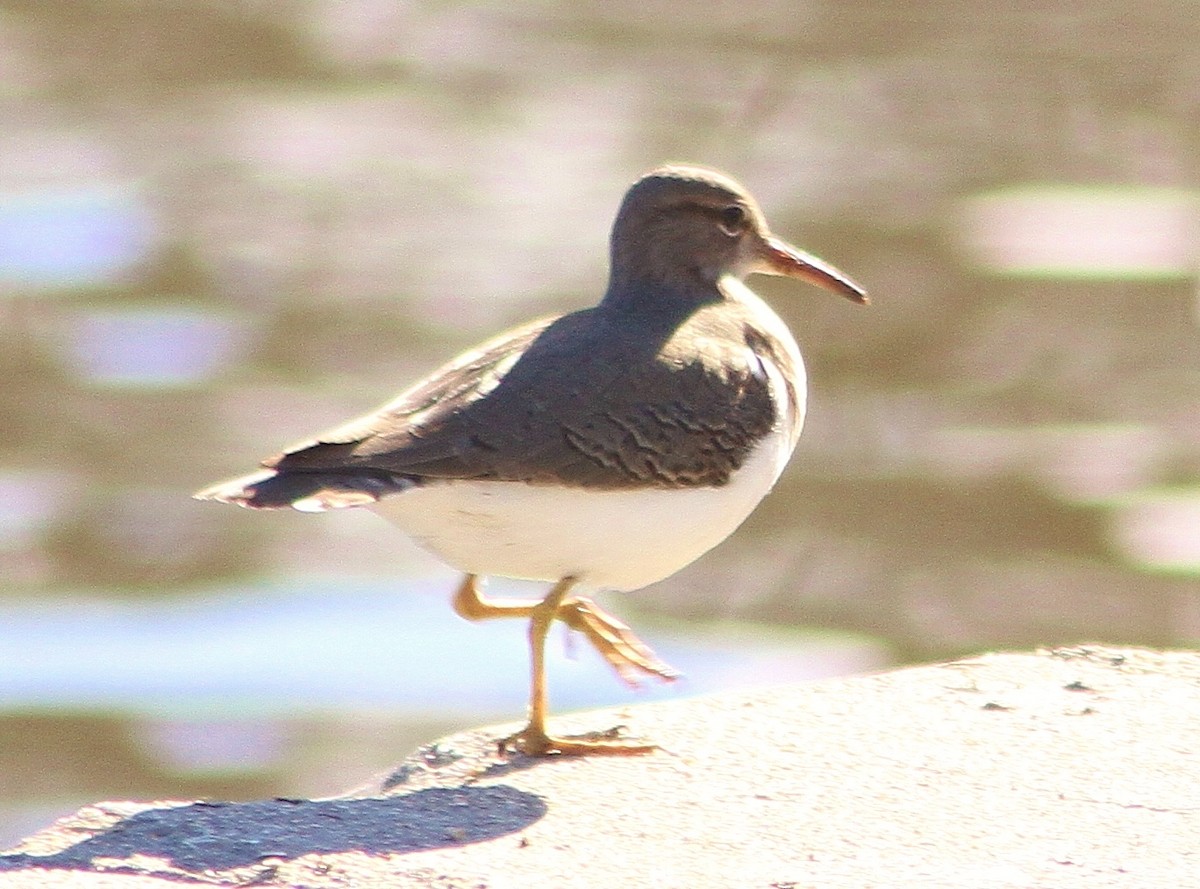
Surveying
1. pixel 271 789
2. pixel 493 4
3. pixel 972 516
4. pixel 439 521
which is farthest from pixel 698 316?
pixel 493 4

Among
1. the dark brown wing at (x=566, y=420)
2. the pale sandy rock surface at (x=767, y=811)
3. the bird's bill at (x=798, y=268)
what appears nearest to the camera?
the pale sandy rock surface at (x=767, y=811)

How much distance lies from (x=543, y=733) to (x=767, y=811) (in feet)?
2.97

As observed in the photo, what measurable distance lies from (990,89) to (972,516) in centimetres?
690

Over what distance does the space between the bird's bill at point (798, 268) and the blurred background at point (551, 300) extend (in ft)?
11.3

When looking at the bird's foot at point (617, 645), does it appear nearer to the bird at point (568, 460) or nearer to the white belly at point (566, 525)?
the bird at point (568, 460)

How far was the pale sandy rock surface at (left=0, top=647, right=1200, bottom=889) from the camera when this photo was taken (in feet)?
17.7

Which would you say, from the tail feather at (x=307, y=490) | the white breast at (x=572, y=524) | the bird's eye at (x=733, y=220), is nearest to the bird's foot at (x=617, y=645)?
the white breast at (x=572, y=524)

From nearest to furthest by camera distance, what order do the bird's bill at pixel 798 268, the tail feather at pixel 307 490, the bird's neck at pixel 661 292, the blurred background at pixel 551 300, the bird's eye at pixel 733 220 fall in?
1. the tail feather at pixel 307 490
2. the bird's neck at pixel 661 292
3. the bird's eye at pixel 733 220
4. the bird's bill at pixel 798 268
5. the blurred background at pixel 551 300

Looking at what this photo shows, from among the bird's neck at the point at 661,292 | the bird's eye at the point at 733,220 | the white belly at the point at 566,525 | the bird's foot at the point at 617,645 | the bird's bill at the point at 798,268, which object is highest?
the bird's eye at the point at 733,220

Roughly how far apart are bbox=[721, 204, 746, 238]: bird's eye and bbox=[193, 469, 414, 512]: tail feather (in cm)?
201

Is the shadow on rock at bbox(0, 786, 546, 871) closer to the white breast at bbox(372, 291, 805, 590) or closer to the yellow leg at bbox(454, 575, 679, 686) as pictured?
the white breast at bbox(372, 291, 805, 590)

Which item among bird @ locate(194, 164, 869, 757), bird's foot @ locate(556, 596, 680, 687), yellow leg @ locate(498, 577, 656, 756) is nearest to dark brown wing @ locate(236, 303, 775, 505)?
bird @ locate(194, 164, 869, 757)

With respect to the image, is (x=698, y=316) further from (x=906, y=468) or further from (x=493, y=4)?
(x=493, y=4)

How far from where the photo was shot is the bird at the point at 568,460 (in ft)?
20.7
